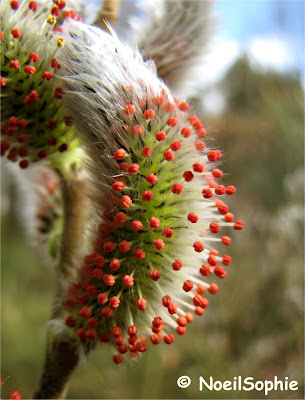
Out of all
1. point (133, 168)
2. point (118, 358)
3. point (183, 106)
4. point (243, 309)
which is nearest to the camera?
point (133, 168)

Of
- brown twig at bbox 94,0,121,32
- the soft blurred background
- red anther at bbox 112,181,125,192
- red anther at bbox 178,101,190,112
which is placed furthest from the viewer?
the soft blurred background

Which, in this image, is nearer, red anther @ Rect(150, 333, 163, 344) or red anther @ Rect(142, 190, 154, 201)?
red anther @ Rect(142, 190, 154, 201)

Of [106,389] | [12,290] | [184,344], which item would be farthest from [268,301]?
[12,290]

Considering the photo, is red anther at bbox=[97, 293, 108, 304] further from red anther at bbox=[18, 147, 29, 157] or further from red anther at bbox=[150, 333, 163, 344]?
red anther at bbox=[18, 147, 29, 157]

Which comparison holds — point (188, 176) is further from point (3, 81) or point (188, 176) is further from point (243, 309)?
point (243, 309)

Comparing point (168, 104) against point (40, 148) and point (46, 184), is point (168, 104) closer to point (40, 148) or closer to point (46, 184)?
point (40, 148)

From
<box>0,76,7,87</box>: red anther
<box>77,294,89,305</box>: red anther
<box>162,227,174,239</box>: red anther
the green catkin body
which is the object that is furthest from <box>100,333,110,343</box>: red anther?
<box>0,76,7,87</box>: red anther

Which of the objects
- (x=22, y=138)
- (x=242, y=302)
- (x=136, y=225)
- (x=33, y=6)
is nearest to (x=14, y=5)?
(x=33, y=6)
